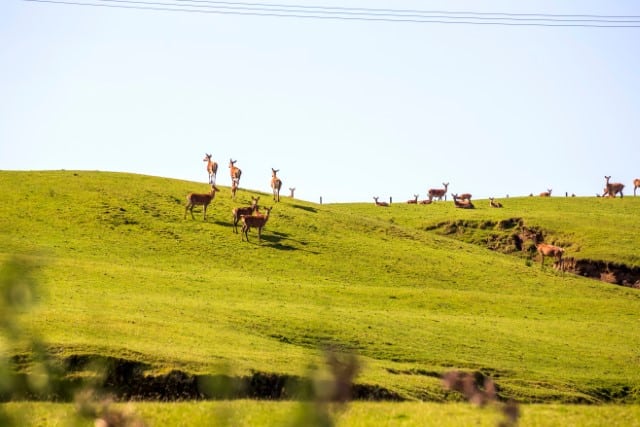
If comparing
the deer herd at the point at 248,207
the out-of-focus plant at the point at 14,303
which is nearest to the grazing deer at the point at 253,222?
the deer herd at the point at 248,207

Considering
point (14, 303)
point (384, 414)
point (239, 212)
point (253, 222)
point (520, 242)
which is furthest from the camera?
point (520, 242)

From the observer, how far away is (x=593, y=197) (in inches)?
3403

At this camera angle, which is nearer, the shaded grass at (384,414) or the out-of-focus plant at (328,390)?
the out-of-focus plant at (328,390)

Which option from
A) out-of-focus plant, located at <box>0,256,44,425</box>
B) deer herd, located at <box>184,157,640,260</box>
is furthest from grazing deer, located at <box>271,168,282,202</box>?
out-of-focus plant, located at <box>0,256,44,425</box>

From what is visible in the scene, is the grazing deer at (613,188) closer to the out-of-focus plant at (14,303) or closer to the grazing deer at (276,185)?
the grazing deer at (276,185)

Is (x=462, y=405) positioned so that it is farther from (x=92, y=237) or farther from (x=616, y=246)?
(x=616, y=246)

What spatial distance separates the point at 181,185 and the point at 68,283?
2667 cm

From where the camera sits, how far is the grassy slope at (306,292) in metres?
26.6

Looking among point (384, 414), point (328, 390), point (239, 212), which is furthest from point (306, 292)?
point (328, 390)

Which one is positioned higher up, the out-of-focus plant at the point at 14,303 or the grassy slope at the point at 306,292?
the out-of-focus plant at the point at 14,303

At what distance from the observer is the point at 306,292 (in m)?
39.9

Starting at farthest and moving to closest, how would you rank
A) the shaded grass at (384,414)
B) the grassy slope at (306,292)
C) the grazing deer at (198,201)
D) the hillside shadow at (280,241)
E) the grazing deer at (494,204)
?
the grazing deer at (494,204), the grazing deer at (198,201), the hillside shadow at (280,241), the grassy slope at (306,292), the shaded grass at (384,414)

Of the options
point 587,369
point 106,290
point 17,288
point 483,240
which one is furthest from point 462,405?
point 483,240

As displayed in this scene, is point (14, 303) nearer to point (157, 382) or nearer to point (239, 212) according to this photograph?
point (157, 382)
